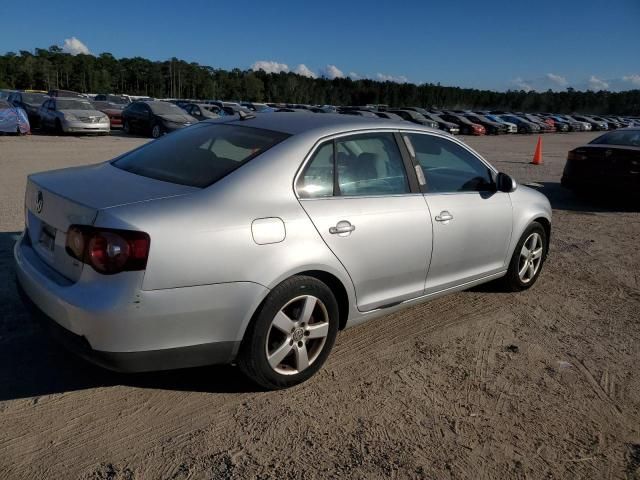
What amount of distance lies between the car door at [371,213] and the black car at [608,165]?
23.7 ft

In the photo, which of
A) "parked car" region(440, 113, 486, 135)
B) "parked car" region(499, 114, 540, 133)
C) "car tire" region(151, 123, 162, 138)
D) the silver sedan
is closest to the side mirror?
the silver sedan

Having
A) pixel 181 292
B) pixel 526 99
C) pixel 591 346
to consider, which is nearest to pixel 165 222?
pixel 181 292

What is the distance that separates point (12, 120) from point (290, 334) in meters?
18.8

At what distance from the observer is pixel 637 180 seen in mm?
9359

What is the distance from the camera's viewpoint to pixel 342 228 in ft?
10.7

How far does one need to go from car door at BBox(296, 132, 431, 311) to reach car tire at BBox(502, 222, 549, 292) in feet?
4.71

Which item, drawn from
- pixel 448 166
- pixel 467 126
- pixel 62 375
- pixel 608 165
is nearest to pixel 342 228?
pixel 448 166

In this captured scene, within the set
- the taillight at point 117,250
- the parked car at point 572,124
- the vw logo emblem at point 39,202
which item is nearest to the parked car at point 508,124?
the parked car at point 572,124

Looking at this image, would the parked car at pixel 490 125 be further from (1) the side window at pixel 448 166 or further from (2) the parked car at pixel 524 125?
(1) the side window at pixel 448 166

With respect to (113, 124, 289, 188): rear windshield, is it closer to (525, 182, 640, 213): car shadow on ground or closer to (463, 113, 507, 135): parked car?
(525, 182, 640, 213): car shadow on ground

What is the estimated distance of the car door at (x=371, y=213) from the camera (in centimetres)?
327

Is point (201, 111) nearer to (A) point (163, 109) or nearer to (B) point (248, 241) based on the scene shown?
(A) point (163, 109)

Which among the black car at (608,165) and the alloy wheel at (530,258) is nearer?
the alloy wheel at (530,258)

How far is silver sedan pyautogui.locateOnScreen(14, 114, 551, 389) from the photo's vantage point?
8.59 feet
